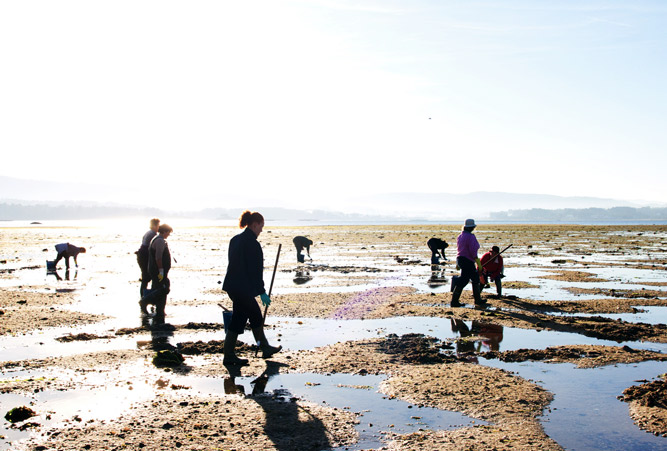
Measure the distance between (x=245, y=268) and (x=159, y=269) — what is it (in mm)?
5097

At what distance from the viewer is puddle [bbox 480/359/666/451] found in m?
5.26

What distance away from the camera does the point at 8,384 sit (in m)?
7.19

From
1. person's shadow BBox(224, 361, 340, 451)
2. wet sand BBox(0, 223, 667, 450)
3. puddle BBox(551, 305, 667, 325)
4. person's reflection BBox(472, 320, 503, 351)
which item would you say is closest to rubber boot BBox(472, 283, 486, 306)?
wet sand BBox(0, 223, 667, 450)

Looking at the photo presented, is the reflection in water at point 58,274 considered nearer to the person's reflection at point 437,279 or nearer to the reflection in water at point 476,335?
the person's reflection at point 437,279

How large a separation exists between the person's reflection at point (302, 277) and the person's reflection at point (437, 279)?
4.13 meters

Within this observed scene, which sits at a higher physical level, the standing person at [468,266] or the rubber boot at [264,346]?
the standing person at [468,266]

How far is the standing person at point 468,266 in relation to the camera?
13.3m

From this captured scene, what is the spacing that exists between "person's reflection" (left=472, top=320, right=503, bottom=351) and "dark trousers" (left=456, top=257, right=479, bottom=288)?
85.1 inches

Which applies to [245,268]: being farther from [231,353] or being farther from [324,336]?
[324,336]

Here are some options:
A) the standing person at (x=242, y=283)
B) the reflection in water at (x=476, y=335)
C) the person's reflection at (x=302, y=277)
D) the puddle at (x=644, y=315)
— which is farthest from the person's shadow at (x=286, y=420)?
the person's reflection at (x=302, y=277)

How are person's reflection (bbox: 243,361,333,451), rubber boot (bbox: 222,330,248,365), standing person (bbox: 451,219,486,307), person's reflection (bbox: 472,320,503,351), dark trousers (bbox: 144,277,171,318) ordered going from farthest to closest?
1. standing person (bbox: 451,219,486,307)
2. dark trousers (bbox: 144,277,171,318)
3. person's reflection (bbox: 472,320,503,351)
4. rubber boot (bbox: 222,330,248,365)
5. person's reflection (bbox: 243,361,333,451)

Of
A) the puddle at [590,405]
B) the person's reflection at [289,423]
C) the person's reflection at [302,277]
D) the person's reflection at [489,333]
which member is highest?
the puddle at [590,405]

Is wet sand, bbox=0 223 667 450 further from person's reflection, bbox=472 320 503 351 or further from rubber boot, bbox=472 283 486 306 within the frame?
rubber boot, bbox=472 283 486 306

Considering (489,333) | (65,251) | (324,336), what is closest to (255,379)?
(324,336)
